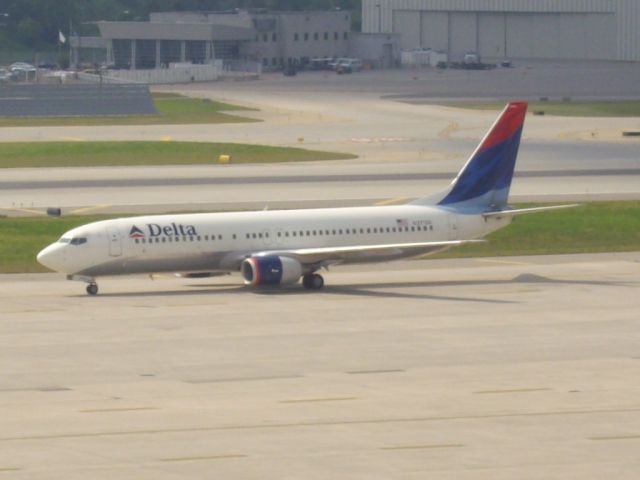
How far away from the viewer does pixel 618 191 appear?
85500 millimetres

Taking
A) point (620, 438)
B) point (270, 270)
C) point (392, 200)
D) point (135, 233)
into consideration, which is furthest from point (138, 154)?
point (620, 438)

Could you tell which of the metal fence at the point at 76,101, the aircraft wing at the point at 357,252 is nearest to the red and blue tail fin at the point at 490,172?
the aircraft wing at the point at 357,252

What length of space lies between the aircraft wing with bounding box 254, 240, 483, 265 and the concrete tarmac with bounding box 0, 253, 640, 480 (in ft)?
3.89

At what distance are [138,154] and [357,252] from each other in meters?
51.6

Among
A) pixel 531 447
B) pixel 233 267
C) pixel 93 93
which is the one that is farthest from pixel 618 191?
Answer: pixel 93 93

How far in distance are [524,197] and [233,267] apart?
28.9 metres

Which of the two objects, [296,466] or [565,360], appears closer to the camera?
[296,466]

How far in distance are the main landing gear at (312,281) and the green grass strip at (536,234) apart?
10.5 meters

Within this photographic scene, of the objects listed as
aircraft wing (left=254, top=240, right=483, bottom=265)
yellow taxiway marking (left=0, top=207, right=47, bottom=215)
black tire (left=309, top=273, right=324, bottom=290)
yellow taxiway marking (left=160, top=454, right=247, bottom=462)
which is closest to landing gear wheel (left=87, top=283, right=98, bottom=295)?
aircraft wing (left=254, top=240, right=483, bottom=265)

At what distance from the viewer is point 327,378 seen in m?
39.8

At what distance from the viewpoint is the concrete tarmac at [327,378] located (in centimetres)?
3100

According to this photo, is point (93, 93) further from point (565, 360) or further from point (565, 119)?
point (565, 360)

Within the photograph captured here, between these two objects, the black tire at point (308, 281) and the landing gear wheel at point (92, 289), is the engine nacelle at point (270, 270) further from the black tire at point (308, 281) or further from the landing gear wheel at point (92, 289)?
the landing gear wheel at point (92, 289)

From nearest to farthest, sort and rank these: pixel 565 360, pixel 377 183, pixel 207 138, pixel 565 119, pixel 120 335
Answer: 1. pixel 565 360
2. pixel 120 335
3. pixel 377 183
4. pixel 207 138
5. pixel 565 119
